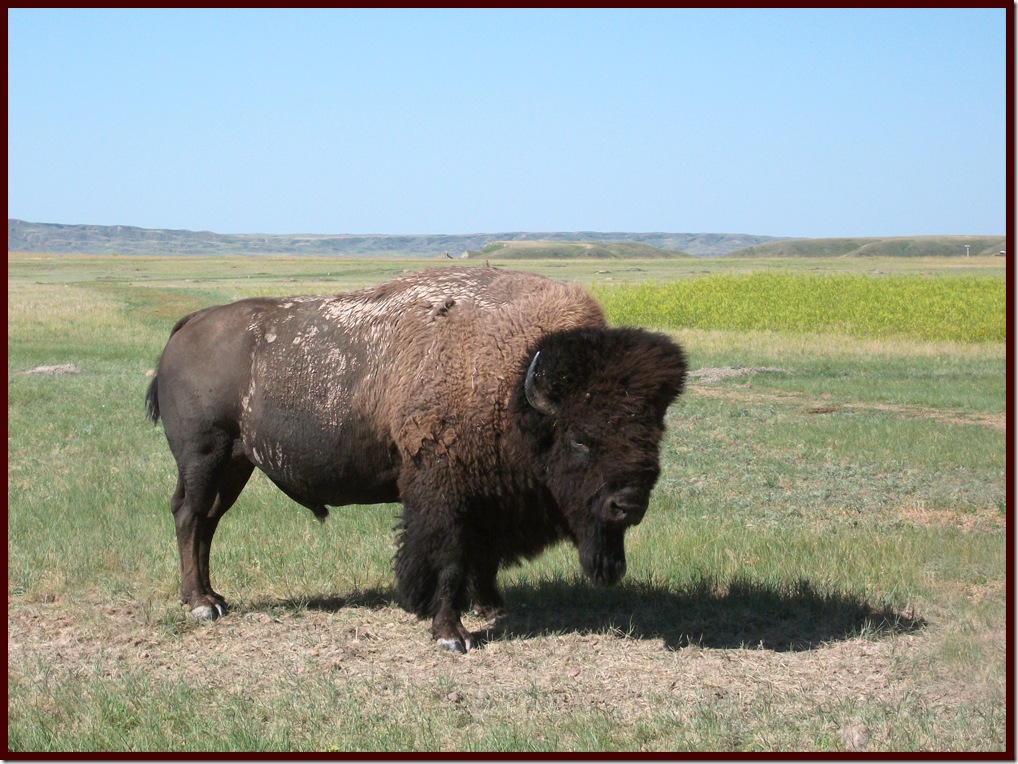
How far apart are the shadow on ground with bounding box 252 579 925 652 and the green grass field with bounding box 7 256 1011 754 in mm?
25

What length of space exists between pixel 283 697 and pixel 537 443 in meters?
2.21

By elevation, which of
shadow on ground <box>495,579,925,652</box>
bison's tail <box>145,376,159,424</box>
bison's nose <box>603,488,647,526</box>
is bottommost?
shadow on ground <box>495,579,925,652</box>

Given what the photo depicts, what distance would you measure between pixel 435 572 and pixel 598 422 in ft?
5.15

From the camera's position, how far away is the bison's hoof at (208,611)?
7.55 meters

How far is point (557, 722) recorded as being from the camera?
18.2ft

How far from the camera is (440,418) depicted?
6918 millimetres

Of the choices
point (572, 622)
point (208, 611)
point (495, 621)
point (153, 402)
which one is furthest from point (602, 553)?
point (153, 402)

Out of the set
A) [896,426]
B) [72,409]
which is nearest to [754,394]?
[896,426]

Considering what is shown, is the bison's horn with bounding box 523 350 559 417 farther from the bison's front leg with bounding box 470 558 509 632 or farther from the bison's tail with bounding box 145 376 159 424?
the bison's tail with bounding box 145 376 159 424

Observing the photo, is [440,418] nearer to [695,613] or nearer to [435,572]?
[435,572]

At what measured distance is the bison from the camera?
6.62 m

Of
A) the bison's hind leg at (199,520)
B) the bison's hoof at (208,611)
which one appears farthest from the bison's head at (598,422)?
the bison's hoof at (208,611)

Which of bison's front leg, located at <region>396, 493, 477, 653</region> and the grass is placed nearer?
bison's front leg, located at <region>396, 493, 477, 653</region>

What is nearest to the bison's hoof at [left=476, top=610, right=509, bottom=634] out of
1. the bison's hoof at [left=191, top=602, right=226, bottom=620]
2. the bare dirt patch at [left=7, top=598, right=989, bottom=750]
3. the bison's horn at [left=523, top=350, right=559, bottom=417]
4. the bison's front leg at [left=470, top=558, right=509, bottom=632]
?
the bison's front leg at [left=470, top=558, right=509, bottom=632]
